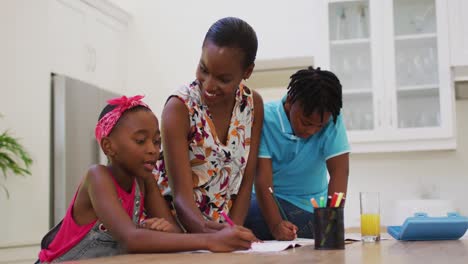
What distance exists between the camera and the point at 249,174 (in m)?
1.71

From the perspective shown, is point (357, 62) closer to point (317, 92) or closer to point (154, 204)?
point (317, 92)

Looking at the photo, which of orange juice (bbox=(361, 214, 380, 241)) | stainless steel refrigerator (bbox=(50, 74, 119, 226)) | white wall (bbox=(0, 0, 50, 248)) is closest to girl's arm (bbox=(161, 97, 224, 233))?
orange juice (bbox=(361, 214, 380, 241))

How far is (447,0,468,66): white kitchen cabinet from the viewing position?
367 cm

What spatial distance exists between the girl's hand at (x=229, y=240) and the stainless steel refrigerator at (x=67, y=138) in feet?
7.19

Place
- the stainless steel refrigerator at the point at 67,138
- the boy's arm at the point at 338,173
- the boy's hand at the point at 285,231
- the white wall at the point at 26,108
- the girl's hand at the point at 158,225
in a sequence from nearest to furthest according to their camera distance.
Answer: the girl's hand at the point at 158,225 < the boy's hand at the point at 285,231 < the boy's arm at the point at 338,173 < the white wall at the point at 26,108 < the stainless steel refrigerator at the point at 67,138

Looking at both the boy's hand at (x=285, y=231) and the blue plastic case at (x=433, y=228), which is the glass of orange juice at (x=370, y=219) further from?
the boy's hand at (x=285, y=231)

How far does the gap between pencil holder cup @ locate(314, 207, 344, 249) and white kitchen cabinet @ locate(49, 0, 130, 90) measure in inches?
95.6

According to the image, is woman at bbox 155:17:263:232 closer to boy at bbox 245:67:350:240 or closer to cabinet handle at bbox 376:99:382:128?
boy at bbox 245:67:350:240

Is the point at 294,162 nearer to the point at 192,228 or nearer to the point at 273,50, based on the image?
the point at 192,228

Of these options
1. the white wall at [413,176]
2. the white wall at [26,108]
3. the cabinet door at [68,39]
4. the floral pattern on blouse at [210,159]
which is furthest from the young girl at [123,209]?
the white wall at [413,176]

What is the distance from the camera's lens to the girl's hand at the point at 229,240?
1288 millimetres

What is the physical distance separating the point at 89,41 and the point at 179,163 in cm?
247

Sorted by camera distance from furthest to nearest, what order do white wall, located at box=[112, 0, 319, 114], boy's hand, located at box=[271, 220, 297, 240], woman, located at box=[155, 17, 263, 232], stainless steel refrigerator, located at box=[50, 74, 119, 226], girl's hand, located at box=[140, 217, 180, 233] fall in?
white wall, located at box=[112, 0, 319, 114], stainless steel refrigerator, located at box=[50, 74, 119, 226], boy's hand, located at box=[271, 220, 297, 240], woman, located at box=[155, 17, 263, 232], girl's hand, located at box=[140, 217, 180, 233]

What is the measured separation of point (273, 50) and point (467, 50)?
1.13m
